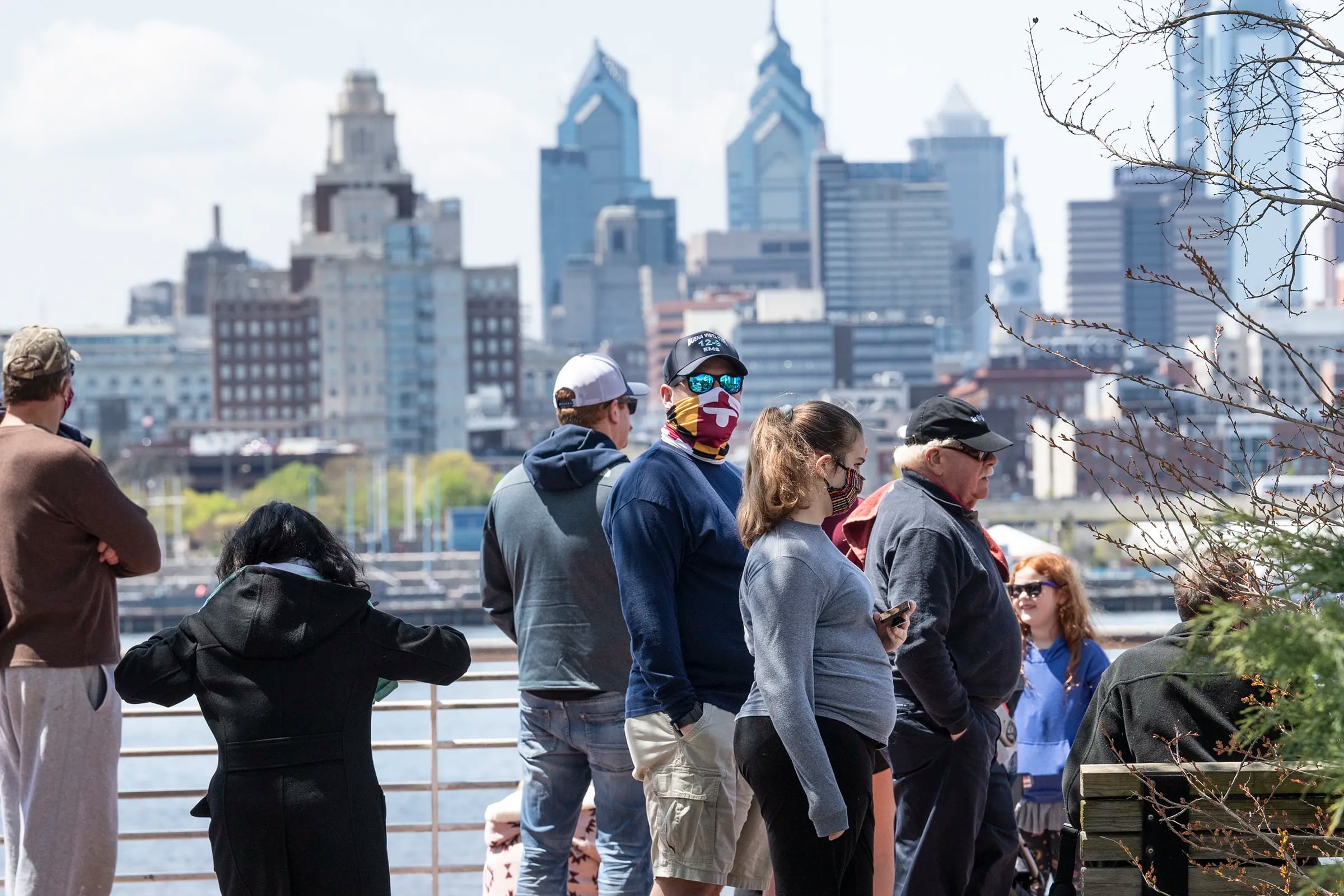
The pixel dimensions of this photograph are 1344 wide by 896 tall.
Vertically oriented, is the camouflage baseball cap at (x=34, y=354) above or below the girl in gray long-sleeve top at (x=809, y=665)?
above

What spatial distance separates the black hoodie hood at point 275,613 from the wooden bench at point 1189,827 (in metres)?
1.57

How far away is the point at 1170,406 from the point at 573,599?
6.21 feet

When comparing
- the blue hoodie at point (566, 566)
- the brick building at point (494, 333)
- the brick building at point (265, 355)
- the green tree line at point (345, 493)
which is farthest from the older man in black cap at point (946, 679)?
the brick building at point (494, 333)

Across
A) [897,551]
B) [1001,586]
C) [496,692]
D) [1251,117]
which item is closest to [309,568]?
[897,551]

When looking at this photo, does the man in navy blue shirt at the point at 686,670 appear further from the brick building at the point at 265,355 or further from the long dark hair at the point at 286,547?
the brick building at the point at 265,355

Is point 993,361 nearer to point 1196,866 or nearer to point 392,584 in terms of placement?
point 392,584

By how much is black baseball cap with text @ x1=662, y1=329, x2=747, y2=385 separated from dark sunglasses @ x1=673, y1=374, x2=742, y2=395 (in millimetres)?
15

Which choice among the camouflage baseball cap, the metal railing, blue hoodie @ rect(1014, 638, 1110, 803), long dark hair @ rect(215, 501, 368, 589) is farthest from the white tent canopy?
the camouflage baseball cap

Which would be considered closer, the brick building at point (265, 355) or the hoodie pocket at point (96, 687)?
the hoodie pocket at point (96, 687)

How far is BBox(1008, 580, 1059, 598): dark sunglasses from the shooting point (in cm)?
538

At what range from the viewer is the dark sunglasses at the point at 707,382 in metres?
3.94

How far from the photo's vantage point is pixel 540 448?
4.43 m

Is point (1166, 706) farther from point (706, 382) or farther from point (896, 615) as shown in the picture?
point (706, 382)

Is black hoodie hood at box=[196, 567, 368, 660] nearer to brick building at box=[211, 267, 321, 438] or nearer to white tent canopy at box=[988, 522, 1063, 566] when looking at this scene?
white tent canopy at box=[988, 522, 1063, 566]
